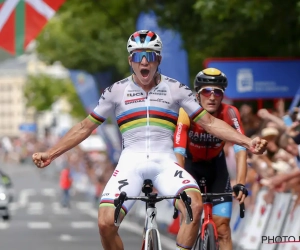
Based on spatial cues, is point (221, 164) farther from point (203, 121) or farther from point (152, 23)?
point (152, 23)

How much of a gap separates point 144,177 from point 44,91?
8528 centimetres

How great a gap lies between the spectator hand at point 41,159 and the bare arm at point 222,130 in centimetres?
127

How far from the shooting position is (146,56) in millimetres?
9891

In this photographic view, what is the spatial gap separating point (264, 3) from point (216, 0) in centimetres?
84

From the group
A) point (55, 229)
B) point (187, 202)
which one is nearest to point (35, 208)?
point (55, 229)

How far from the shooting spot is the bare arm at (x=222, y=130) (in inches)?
388

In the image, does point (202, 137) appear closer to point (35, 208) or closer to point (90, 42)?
point (35, 208)

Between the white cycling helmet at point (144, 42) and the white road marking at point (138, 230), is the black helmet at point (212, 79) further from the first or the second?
the white road marking at point (138, 230)

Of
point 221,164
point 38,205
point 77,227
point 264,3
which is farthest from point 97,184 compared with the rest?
point 221,164

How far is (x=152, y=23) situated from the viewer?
2359 centimetres

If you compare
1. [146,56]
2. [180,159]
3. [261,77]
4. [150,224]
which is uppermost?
[261,77]

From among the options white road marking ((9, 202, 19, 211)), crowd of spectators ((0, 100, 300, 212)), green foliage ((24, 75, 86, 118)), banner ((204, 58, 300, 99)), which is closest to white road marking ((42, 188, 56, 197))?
white road marking ((9, 202, 19, 211))

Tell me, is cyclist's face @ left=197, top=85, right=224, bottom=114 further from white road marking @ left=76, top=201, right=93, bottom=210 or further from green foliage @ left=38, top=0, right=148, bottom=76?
white road marking @ left=76, top=201, right=93, bottom=210

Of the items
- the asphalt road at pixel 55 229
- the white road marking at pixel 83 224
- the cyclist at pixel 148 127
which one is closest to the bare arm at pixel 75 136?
the cyclist at pixel 148 127
